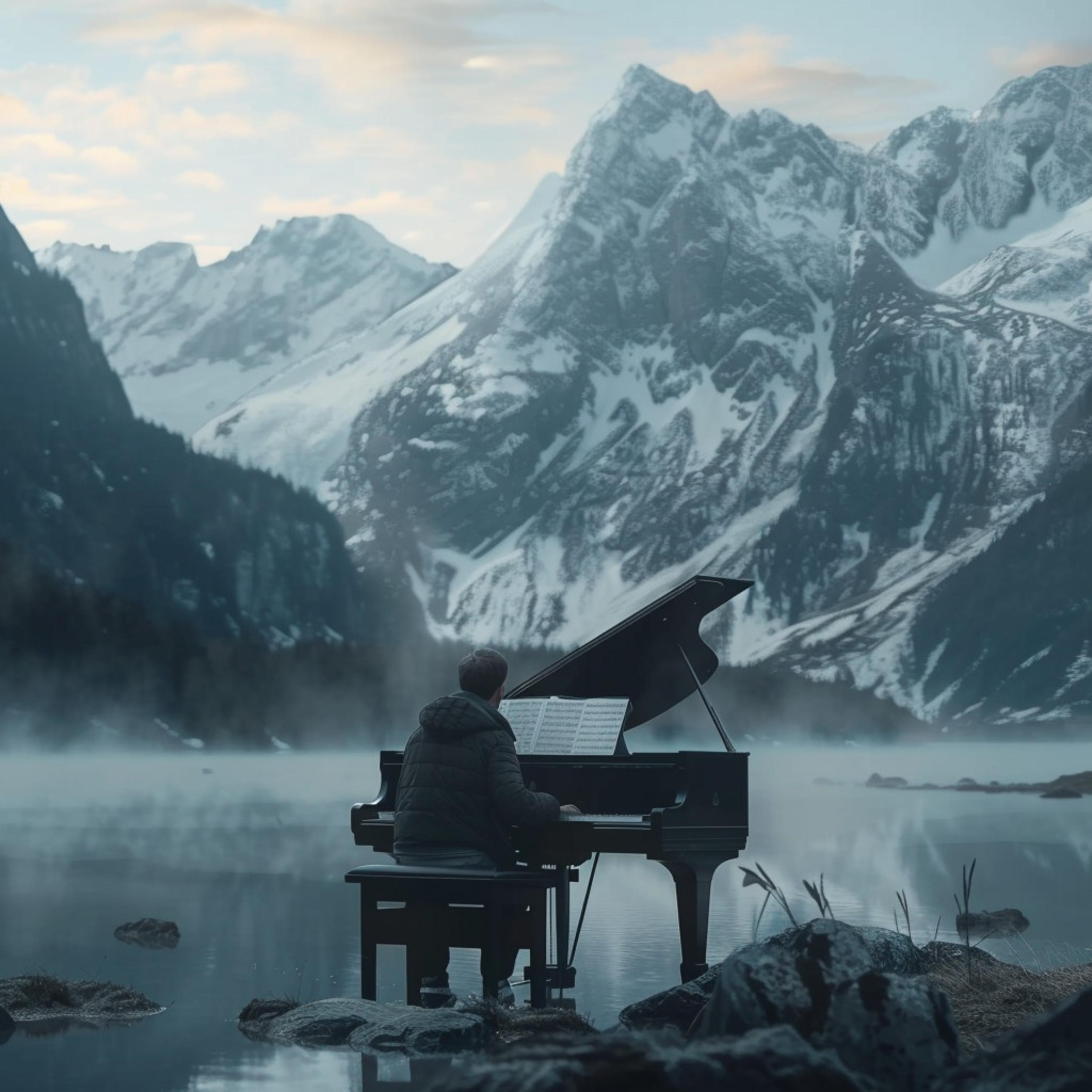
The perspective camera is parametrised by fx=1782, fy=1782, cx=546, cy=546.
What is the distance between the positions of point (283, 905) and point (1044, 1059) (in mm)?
12777

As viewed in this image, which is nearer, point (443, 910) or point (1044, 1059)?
point (1044, 1059)

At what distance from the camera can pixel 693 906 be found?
10.4 m

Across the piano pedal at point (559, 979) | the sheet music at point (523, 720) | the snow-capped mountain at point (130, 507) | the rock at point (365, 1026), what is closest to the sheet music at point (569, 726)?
the sheet music at point (523, 720)

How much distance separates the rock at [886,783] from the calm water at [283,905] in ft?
136

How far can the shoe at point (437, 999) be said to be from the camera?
9289 millimetres

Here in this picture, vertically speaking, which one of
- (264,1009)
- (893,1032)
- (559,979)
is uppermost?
(893,1032)

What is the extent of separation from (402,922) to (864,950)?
3.86 m

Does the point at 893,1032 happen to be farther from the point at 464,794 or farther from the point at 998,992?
the point at 464,794

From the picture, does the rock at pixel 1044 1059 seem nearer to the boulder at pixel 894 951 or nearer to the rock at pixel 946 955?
the boulder at pixel 894 951

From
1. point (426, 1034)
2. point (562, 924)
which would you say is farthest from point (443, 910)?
point (426, 1034)

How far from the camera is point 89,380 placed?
131750 millimetres

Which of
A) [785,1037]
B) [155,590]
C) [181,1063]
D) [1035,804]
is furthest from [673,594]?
[155,590]

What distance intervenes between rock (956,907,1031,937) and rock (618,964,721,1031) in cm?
798

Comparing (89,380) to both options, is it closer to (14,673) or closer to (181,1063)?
(14,673)
